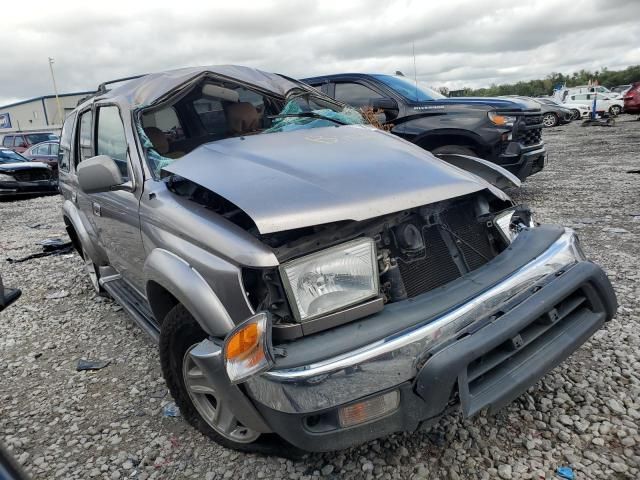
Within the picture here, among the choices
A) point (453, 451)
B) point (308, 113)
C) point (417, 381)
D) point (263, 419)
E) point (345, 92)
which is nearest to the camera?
point (417, 381)

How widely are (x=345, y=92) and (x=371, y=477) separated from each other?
5.94m

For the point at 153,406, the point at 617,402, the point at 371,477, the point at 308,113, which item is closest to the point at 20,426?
the point at 153,406

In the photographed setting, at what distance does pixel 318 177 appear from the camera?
7.10 feet

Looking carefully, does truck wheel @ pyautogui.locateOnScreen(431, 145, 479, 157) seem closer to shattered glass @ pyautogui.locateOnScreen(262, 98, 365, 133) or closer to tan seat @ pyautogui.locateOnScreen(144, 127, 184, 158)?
shattered glass @ pyautogui.locateOnScreen(262, 98, 365, 133)

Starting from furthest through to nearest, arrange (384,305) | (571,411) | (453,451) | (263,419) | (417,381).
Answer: (571,411), (453,451), (384,305), (263,419), (417,381)

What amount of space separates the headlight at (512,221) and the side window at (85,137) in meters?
3.13

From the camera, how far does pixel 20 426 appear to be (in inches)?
108

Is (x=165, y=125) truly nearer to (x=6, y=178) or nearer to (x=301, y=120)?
(x=301, y=120)

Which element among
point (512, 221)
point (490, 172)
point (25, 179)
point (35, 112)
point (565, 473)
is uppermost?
point (35, 112)

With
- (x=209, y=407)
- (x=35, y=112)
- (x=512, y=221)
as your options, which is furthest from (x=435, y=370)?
(x=35, y=112)

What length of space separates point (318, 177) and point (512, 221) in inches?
47.3

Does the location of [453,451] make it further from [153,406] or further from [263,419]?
[153,406]

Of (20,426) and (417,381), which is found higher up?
(417,381)

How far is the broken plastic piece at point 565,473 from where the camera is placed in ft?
6.48
